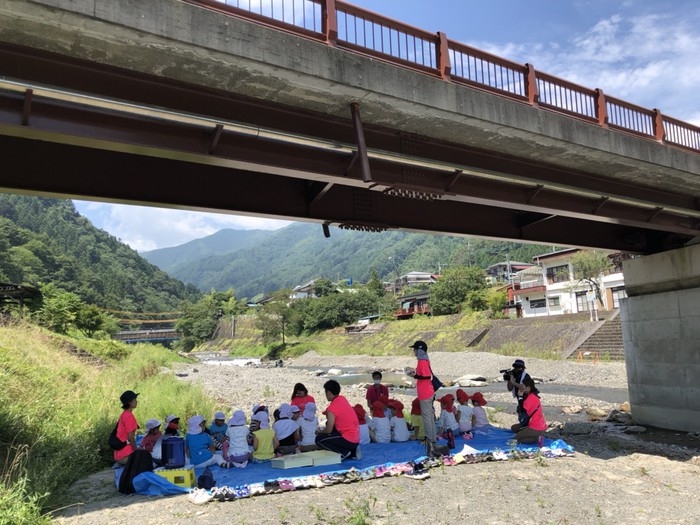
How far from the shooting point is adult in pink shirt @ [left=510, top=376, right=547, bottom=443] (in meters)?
9.52

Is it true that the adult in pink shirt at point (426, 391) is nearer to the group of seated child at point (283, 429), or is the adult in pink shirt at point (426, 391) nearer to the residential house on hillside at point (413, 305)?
the group of seated child at point (283, 429)

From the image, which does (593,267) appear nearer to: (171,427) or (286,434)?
(286,434)

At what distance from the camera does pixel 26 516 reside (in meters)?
5.41

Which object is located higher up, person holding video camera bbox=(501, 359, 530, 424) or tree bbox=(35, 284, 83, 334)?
tree bbox=(35, 284, 83, 334)

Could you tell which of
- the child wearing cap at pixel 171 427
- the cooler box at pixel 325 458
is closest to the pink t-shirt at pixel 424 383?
the cooler box at pixel 325 458

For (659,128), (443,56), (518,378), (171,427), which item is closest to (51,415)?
(171,427)

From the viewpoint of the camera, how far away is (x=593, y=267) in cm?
4447

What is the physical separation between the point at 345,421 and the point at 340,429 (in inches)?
6.1

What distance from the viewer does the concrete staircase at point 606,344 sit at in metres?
32.1

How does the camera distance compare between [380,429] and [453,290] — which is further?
[453,290]

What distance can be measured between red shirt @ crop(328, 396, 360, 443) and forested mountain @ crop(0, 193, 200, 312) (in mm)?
76161

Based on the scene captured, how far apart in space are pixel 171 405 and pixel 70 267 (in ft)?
317

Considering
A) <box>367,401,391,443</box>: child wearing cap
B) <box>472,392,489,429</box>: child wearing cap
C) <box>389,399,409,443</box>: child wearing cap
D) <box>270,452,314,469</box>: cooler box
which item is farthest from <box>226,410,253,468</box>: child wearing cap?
<box>472,392,489,429</box>: child wearing cap

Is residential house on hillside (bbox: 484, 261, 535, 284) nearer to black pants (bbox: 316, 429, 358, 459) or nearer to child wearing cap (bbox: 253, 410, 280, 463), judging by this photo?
black pants (bbox: 316, 429, 358, 459)
